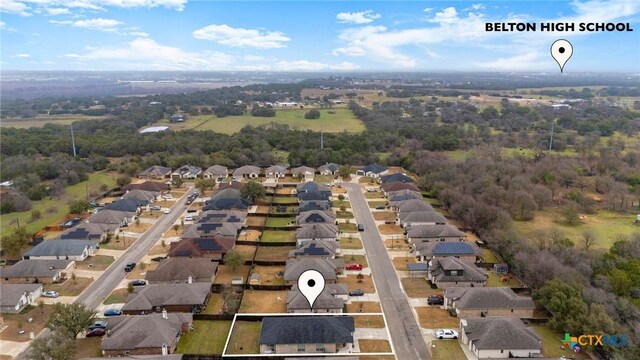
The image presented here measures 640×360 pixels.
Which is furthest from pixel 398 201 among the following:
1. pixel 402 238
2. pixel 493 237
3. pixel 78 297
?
pixel 78 297

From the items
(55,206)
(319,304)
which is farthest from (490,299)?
(55,206)

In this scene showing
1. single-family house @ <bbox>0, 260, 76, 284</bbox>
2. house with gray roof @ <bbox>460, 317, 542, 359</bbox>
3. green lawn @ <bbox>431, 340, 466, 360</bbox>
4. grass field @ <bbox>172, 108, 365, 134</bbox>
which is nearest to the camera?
house with gray roof @ <bbox>460, 317, 542, 359</bbox>

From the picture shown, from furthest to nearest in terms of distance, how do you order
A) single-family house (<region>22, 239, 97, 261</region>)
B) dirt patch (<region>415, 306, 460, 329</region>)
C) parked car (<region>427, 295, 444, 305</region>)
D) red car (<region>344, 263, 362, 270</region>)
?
single-family house (<region>22, 239, 97, 261</region>) → red car (<region>344, 263, 362, 270</region>) → parked car (<region>427, 295, 444, 305</region>) → dirt patch (<region>415, 306, 460, 329</region>)

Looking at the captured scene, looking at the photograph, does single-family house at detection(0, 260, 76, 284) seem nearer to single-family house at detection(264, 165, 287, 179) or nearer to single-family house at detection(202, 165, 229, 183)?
single-family house at detection(202, 165, 229, 183)

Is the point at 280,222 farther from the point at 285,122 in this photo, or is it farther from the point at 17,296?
the point at 285,122

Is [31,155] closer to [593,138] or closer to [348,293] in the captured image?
[348,293]

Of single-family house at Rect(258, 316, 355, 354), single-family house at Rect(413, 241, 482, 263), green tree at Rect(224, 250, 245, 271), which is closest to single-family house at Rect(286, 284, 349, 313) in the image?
single-family house at Rect(258, 316, 355, 354)

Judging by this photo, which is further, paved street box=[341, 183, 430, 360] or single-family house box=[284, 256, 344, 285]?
single-family house box=[284, 256, 344, 285]
